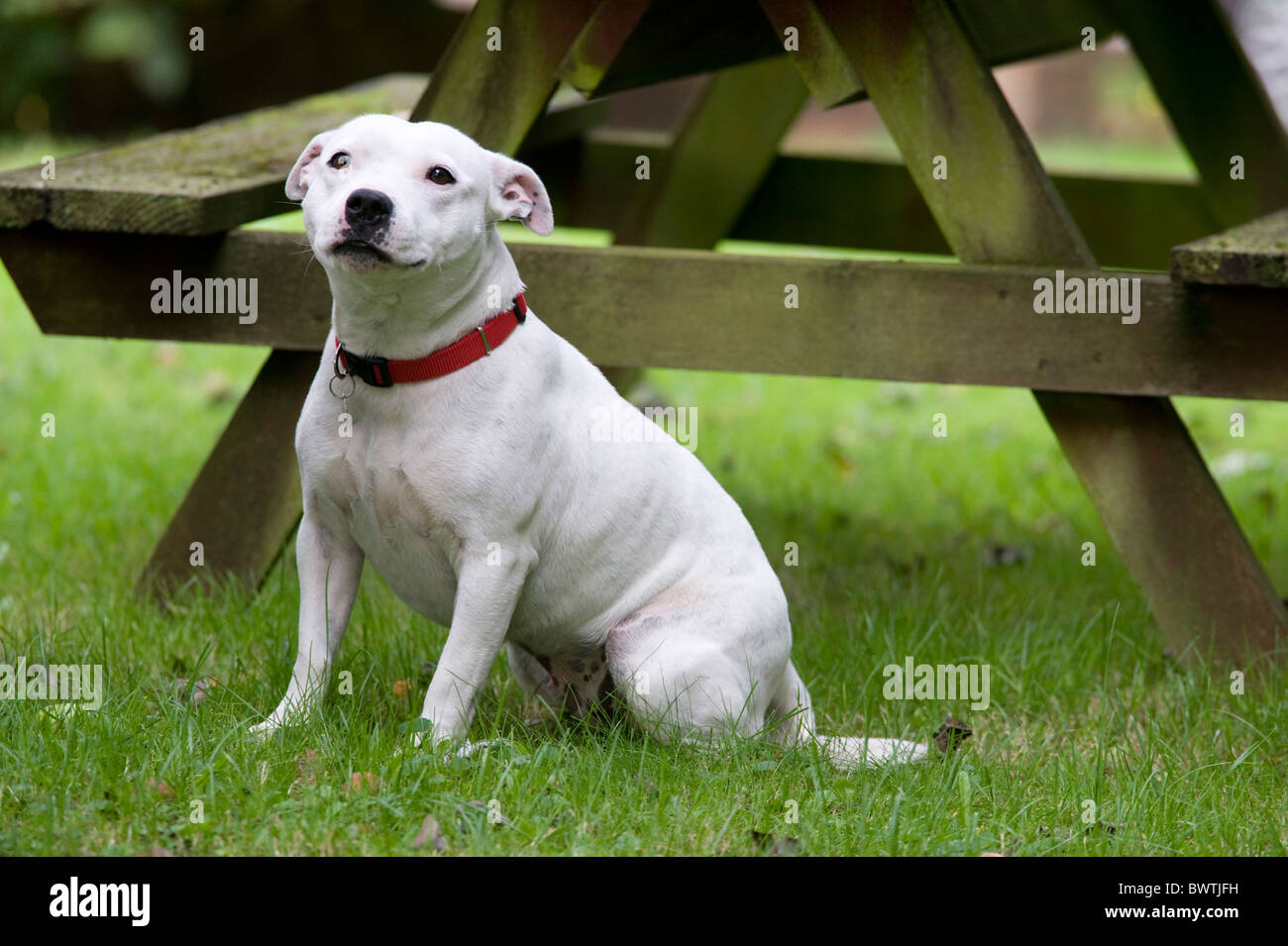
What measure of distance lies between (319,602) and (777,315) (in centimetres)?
122

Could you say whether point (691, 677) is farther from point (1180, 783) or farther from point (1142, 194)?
point (1142, 194)

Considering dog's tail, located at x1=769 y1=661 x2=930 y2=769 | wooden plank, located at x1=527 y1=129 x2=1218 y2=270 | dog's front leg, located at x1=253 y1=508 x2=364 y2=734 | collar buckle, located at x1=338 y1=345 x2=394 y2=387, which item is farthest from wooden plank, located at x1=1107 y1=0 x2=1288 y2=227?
dog's front leg, located at x1=253 y1=508 x2=364 y2=734

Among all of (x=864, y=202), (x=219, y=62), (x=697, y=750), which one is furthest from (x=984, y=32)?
(x=219, y=62)

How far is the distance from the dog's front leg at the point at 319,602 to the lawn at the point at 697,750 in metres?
0.08

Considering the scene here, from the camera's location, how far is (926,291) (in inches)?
129

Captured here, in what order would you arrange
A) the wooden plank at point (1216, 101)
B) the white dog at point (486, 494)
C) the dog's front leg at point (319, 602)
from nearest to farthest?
the white dog at point (486, 494)
the dog's front leg at point (319, 602)
the wooden plank at point (1216, 101)

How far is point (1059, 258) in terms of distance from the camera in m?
3.26

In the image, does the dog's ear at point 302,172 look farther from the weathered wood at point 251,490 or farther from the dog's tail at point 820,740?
the dog's tail at point 820,740

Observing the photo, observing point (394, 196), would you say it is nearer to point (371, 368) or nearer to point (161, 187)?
point (371, 368)

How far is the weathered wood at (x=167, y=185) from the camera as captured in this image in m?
3.27

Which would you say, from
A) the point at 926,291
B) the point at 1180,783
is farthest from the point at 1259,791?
the point at 926,291

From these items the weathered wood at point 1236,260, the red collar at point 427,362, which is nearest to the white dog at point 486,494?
the red collar at point 427,362

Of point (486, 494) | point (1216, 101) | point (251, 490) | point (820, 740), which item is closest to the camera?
point (486, 494)

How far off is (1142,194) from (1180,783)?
296 centimetres
